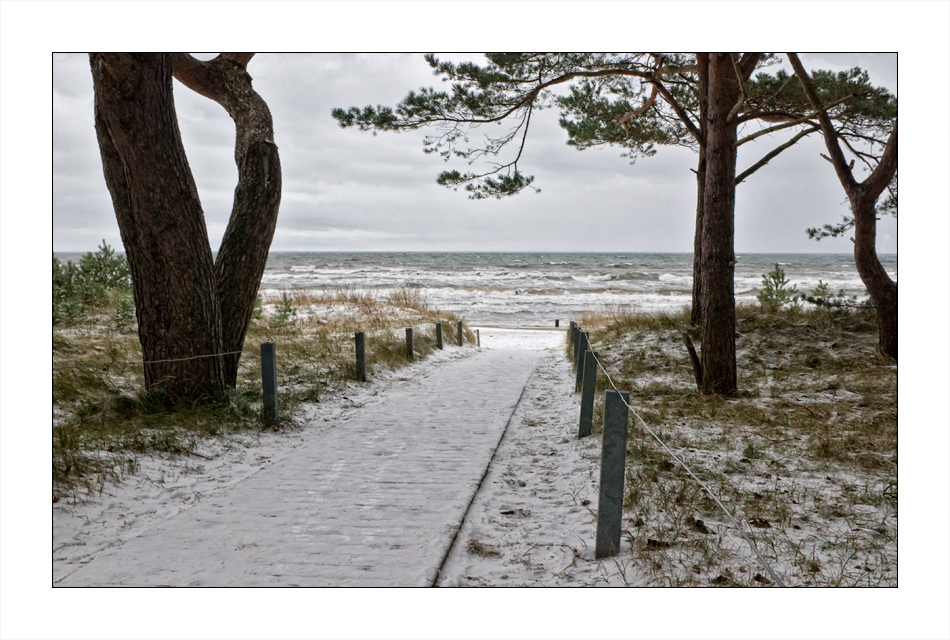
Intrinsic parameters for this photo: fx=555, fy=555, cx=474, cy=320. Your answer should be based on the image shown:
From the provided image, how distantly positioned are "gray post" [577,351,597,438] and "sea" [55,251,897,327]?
17450mm

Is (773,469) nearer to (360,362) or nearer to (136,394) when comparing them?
(360,362)

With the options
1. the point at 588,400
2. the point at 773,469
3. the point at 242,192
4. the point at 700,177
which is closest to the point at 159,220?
the point at 242,192

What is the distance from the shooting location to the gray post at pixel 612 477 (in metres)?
2.91

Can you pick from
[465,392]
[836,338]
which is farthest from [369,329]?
[836,338]

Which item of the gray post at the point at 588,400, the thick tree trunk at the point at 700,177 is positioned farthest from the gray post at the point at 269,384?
the thick tree trunk at the point at 700,177

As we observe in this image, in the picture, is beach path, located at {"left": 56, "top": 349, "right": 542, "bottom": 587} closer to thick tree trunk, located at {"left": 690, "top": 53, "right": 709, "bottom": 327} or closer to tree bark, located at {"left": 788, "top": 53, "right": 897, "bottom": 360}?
thick tree trunk, located at {"left": 690, "top": 53, "right": 709, "bottom": 327}

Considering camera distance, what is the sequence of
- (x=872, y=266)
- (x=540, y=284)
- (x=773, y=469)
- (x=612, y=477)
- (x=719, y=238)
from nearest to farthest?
(x=612, y=477) → (x=773, y=469) → (x=719, y=238) → (x=872, y=266) → (x=540, y=284)

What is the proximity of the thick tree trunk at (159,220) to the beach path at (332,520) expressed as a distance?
4.91 ft

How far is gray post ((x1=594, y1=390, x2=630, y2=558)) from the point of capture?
291 cm

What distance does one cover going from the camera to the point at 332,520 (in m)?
3.33

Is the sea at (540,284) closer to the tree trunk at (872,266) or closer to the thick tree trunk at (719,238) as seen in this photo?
the tree trunk at (872,266)

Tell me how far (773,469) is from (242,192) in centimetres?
554

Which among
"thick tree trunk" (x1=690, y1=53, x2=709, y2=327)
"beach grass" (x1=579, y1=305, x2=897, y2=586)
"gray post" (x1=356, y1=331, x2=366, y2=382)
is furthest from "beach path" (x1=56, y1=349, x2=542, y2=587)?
"thick tree trunk" (x1=690, y1=53, x2=709, y2=327)

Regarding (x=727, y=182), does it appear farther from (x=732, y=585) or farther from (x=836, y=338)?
(x=732, y=585)
